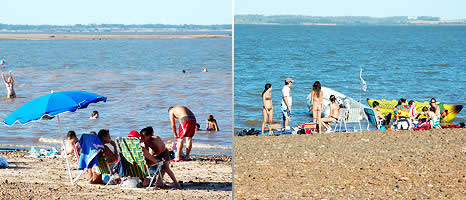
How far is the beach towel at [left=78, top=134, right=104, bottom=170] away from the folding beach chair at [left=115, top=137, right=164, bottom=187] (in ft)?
0.81

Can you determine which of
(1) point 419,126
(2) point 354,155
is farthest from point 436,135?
(2) point 354,155

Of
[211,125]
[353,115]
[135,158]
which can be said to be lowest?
[211,125]

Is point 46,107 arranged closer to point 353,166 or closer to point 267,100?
point 353,166

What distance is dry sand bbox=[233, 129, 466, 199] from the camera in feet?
19.0

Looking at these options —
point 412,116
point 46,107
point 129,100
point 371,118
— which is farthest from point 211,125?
point 129,100

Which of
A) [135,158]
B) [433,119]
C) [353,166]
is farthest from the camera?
[433,119]

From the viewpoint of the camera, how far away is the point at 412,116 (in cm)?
995

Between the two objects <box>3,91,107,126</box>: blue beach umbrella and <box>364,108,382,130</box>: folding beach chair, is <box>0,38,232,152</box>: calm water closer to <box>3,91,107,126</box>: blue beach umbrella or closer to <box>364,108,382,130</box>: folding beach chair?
<box>364,108,382,130</box>: folding beach chair

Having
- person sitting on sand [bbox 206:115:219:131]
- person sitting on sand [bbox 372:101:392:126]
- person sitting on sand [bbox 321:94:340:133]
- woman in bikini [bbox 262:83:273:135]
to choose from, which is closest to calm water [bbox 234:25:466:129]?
person sitting on sand [bbox 206:115:219:131]

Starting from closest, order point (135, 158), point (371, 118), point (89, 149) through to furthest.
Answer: point (135, 158), point (89, 149), point (371, 118)

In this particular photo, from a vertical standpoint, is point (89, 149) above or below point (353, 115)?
above

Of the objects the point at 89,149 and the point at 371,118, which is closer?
the point at 89,149

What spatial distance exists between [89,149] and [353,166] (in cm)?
314

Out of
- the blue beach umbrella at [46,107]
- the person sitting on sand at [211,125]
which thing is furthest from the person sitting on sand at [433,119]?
the blue beach umbrella at [46,107]
